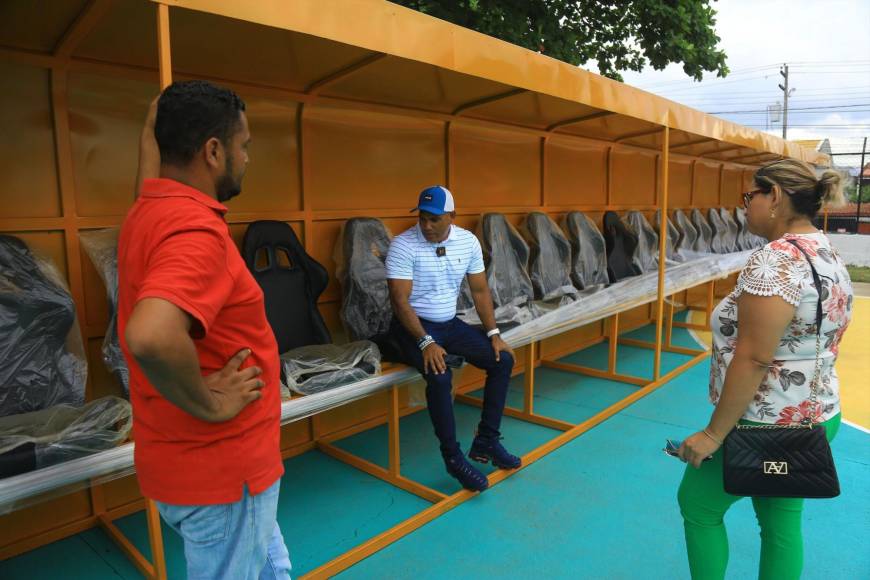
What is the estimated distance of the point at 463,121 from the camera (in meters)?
4.23

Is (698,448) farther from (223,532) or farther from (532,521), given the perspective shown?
(532,521)

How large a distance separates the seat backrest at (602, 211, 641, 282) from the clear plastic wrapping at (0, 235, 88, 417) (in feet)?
13.7

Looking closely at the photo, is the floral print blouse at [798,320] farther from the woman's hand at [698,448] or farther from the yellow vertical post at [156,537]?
the yellow vertical post at [156,537]

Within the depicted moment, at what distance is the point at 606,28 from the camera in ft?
24.7

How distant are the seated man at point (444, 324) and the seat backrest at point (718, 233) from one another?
16.9 ft

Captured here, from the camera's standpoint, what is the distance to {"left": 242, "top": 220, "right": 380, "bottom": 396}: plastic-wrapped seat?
2734mm

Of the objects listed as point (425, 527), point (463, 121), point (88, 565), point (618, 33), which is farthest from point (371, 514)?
point (618, 33)

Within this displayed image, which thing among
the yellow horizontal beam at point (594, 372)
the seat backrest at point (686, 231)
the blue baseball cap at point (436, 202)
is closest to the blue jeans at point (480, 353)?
the blue baseball cap at point (436, 202)

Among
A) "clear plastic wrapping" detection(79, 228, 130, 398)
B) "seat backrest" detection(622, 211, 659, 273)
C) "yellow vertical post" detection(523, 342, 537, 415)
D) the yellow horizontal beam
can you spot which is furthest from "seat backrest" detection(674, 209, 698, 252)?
"clear plastic wrapping" detection(79, 228, 130, 398)

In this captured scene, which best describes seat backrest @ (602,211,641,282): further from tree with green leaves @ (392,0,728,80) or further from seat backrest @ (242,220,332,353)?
seat backrest @ (242,220,332,353)

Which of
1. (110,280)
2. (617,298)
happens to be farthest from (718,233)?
(110,280)

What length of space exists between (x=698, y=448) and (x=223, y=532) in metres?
1.17

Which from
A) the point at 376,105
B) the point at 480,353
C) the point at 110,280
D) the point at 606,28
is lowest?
the point at 480,353

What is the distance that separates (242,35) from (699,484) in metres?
2.16
